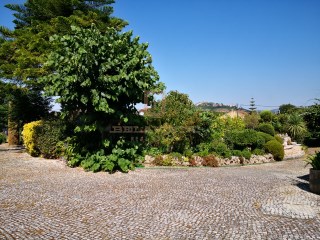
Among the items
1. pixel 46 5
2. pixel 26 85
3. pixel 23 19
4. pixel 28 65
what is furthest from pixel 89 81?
pixel 23 19

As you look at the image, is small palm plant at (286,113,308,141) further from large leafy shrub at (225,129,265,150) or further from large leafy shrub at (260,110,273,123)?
large leafy shrub at (225,129,265,150)

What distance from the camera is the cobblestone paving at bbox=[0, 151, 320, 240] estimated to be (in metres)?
4.59

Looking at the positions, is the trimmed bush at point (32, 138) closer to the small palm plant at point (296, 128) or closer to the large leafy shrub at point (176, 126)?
the large leafy shrub at point (176, 126)

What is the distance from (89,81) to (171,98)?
5329 mm

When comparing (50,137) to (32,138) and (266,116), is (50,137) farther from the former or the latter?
(266,116)

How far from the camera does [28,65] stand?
13773mm

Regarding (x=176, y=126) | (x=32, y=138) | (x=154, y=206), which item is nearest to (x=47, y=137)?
(x=32, y=138)

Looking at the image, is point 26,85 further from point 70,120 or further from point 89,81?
point 89,81

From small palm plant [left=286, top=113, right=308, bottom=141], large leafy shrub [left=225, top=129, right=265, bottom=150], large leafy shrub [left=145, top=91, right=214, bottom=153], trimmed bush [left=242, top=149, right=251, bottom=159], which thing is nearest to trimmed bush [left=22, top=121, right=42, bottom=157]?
large leafy shrub [left=145, top=91, right=214, bottom=153]

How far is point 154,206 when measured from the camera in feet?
19.7

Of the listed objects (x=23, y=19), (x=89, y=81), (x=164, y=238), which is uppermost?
(x=23, y=19)

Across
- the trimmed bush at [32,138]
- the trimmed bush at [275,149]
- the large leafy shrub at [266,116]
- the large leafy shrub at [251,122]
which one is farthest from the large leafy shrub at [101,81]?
the large leafy shrub at [266,116]

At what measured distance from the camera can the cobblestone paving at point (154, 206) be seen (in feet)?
15.1

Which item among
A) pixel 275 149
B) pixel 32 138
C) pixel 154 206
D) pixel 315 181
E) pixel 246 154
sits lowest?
pixel 154 206
